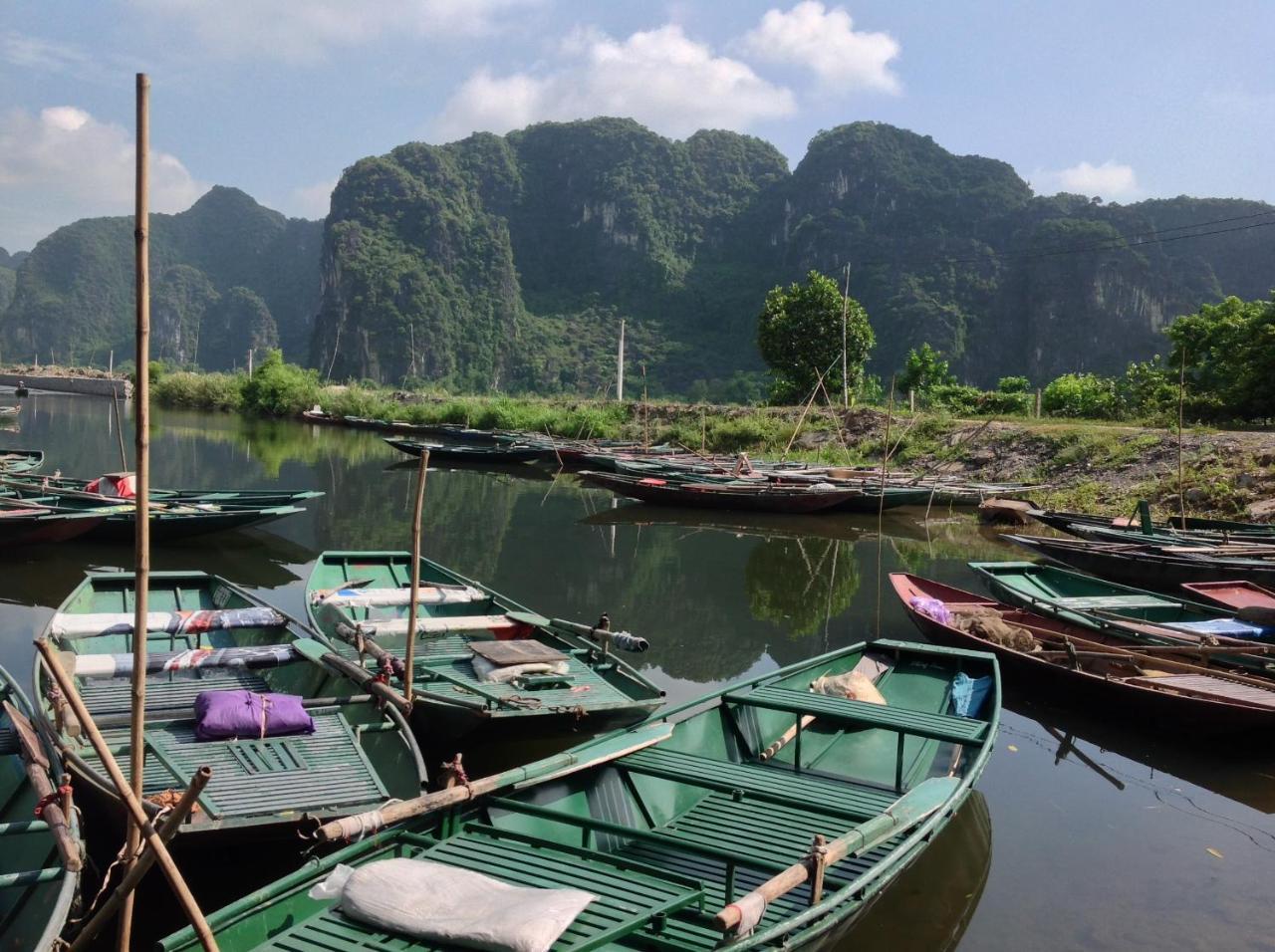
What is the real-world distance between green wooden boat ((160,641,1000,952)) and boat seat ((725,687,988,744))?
0.01 meters

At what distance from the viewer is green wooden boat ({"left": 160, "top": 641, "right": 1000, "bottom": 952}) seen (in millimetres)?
3131

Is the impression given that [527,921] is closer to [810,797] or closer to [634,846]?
[634,846]

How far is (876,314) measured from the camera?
2483 inches

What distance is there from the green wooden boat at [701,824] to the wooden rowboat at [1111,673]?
2.92 feet

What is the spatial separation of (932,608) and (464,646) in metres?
3.85

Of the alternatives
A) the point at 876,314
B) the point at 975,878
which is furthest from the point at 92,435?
the point at 876,314

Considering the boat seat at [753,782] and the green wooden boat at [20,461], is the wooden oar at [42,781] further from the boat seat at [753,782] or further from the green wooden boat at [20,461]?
the green wooden boat at [20,461]

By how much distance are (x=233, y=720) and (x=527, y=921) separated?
95.8 inches

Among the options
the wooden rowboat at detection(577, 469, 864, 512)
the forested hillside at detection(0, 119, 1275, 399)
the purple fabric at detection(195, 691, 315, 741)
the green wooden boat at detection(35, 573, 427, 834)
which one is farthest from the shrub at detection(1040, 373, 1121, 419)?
the forested hillside at detection(0, 119, 1275, 399)

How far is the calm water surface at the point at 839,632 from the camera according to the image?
443 centimetres

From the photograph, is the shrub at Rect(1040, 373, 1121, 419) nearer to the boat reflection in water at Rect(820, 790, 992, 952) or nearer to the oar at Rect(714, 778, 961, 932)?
the boat reflection in water at Rect(820, 790, 992, 952)

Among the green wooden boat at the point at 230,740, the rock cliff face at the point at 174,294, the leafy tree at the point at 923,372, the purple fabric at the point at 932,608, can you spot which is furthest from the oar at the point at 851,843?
the rock cliff face at the point at 174,294

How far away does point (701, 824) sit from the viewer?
440cm

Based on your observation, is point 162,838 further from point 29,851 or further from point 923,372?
point 923,372
